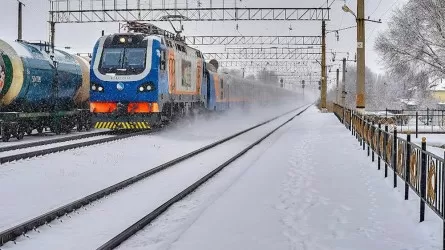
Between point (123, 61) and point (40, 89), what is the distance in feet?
10.4

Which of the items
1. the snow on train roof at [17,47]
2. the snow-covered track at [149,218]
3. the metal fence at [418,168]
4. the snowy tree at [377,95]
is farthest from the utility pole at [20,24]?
the snowy tree at [377,95]

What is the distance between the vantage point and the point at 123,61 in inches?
798

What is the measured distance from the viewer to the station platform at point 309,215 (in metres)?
6.28

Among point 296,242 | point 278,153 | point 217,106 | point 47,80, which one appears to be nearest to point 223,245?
point 296,242

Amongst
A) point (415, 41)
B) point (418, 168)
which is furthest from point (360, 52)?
point (415, 41)

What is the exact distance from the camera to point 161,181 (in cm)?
1065

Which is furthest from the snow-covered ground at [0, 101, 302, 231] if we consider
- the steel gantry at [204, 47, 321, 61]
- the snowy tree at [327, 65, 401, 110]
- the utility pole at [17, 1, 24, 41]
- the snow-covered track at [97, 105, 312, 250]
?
the snowy tree at [327, 65, 401, 110]

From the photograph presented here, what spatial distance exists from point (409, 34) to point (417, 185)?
123ft

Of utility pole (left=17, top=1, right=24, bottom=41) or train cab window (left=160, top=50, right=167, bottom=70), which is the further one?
utility pole (left=17, top=1, right=24, bottom=41)

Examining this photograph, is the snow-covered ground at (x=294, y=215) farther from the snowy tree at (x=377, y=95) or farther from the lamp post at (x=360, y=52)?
the snowy tree at (x=377, y=95)

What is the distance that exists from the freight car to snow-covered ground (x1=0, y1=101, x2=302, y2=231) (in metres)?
4.05

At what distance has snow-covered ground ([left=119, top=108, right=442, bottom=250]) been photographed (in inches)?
247

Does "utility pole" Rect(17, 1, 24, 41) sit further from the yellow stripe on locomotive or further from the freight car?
the yellow stripe on locomotive

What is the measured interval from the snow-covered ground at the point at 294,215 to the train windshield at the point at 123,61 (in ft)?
29.5
